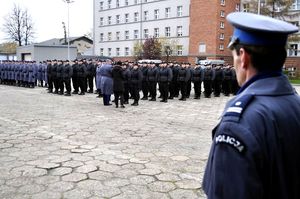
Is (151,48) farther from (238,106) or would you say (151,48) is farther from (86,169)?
(238,106)

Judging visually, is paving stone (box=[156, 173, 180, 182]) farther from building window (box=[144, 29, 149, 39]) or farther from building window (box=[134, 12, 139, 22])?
building window (box=[134, 12, 139, 22])

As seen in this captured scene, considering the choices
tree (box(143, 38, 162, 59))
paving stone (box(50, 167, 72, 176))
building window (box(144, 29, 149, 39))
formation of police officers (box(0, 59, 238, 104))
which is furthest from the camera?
building window (box(144, 29, 149, 39))

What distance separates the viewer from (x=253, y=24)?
5.46 ft

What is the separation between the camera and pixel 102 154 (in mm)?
6453

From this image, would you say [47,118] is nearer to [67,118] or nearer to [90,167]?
[67,118]

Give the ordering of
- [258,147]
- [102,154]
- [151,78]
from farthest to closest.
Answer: [151,78] < [102,154] < [258,147]

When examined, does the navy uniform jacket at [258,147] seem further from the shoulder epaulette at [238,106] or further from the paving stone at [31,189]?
the paving stone at [31,189]

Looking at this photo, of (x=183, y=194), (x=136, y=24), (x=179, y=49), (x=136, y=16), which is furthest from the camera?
(x=136, y=16)

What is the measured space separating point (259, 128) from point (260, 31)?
44cm

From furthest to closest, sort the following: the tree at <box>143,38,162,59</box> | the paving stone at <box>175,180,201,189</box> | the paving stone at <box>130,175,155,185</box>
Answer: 1. the tree at <box>143,38,162,59</box>
2. the paving stone at <box>130,175,155,185</box>
3. the paving stone at <box>175,180,201,189</box>

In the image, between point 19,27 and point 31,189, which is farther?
point 19,27

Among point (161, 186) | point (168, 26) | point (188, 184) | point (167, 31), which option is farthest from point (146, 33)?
point (161, 186)

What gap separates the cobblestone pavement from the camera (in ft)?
15.5

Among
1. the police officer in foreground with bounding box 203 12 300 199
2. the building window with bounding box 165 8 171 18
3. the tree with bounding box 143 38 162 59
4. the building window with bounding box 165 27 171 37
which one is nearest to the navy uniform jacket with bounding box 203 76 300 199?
the police officer in foreground with bounding box 203 12 300 199
